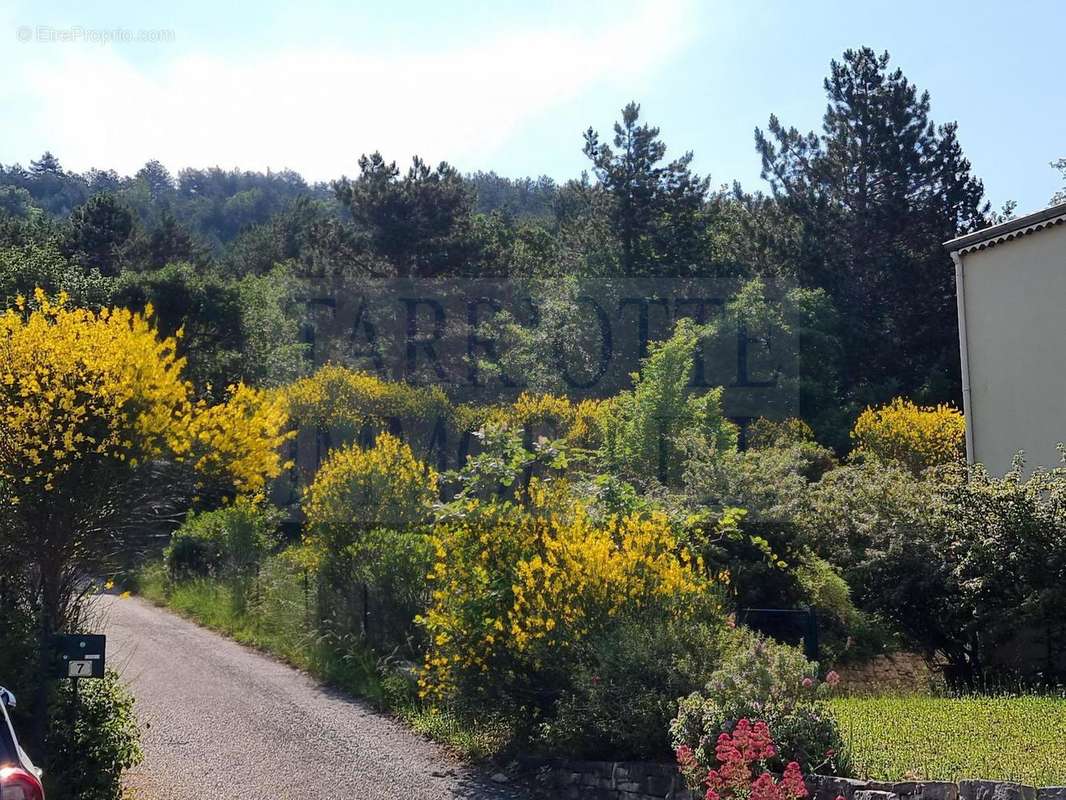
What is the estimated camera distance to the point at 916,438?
23.0 meters

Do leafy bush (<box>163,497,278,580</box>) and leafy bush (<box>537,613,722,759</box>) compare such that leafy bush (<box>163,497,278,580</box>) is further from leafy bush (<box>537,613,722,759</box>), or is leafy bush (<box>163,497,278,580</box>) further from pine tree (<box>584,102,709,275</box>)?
pine tree (<box>584,102,709,275</box>)

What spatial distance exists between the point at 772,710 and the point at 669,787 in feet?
3.54

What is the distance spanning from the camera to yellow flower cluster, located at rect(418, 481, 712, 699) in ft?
27.3

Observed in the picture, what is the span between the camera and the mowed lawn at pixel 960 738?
591cm

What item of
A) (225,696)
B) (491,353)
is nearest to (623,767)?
(225,696)

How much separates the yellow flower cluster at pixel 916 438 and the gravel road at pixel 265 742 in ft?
47.7

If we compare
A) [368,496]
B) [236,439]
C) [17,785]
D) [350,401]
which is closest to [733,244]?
[350,401]

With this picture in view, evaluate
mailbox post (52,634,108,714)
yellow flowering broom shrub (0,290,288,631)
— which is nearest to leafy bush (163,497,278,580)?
yellow flowering broom shrub (0,290,288,631)

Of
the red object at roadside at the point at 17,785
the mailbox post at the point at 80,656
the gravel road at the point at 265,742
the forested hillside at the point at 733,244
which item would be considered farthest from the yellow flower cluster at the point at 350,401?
the red object at roadside at the point at 17,785

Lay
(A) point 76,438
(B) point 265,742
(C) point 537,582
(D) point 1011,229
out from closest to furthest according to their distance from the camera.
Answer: (A) point 76,438 < (C) point 537,582 < (B) point 265,742 < (D) point 1011,229

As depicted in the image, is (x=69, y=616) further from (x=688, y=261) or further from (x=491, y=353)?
(x=688, y=261)

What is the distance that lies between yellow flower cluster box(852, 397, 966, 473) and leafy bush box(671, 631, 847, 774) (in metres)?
16.1

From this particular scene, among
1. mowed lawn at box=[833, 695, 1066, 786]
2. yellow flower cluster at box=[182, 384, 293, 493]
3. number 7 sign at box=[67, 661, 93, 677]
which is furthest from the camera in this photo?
yellow flower cluster at box=[182, 384, 293, 493]

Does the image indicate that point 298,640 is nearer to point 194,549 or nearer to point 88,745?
point 88,745
